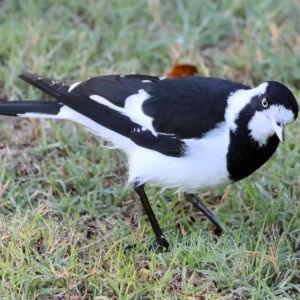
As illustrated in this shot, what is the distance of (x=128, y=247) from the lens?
3.52 meters

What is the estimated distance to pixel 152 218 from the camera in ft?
11.9

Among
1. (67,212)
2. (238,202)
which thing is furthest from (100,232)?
(238,202)

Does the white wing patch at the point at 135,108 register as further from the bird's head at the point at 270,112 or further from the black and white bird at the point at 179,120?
the bird's head at the point at 270,112

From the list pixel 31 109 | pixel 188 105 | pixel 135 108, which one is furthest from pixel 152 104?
pixel 31 109

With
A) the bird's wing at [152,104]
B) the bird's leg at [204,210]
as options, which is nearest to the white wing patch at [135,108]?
the bird's wing at [152,104]

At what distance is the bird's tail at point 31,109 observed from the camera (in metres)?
3.85

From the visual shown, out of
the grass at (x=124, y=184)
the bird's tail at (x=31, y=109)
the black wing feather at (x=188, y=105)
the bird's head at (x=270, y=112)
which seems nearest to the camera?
the grass at (x=124, y=184)

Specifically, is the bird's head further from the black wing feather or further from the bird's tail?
the bird's tail

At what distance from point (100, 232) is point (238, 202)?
770 mm

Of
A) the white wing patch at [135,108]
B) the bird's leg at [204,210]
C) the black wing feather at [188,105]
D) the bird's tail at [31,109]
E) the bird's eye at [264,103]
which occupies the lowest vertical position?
the bird's leg at [204,210]

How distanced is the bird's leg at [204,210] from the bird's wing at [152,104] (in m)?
0.42

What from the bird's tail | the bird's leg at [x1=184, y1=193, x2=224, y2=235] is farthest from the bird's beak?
the bird's tail

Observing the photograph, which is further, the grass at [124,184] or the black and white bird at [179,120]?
the black and white bird at [179,120]

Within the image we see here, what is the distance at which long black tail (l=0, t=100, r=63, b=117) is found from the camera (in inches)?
152
